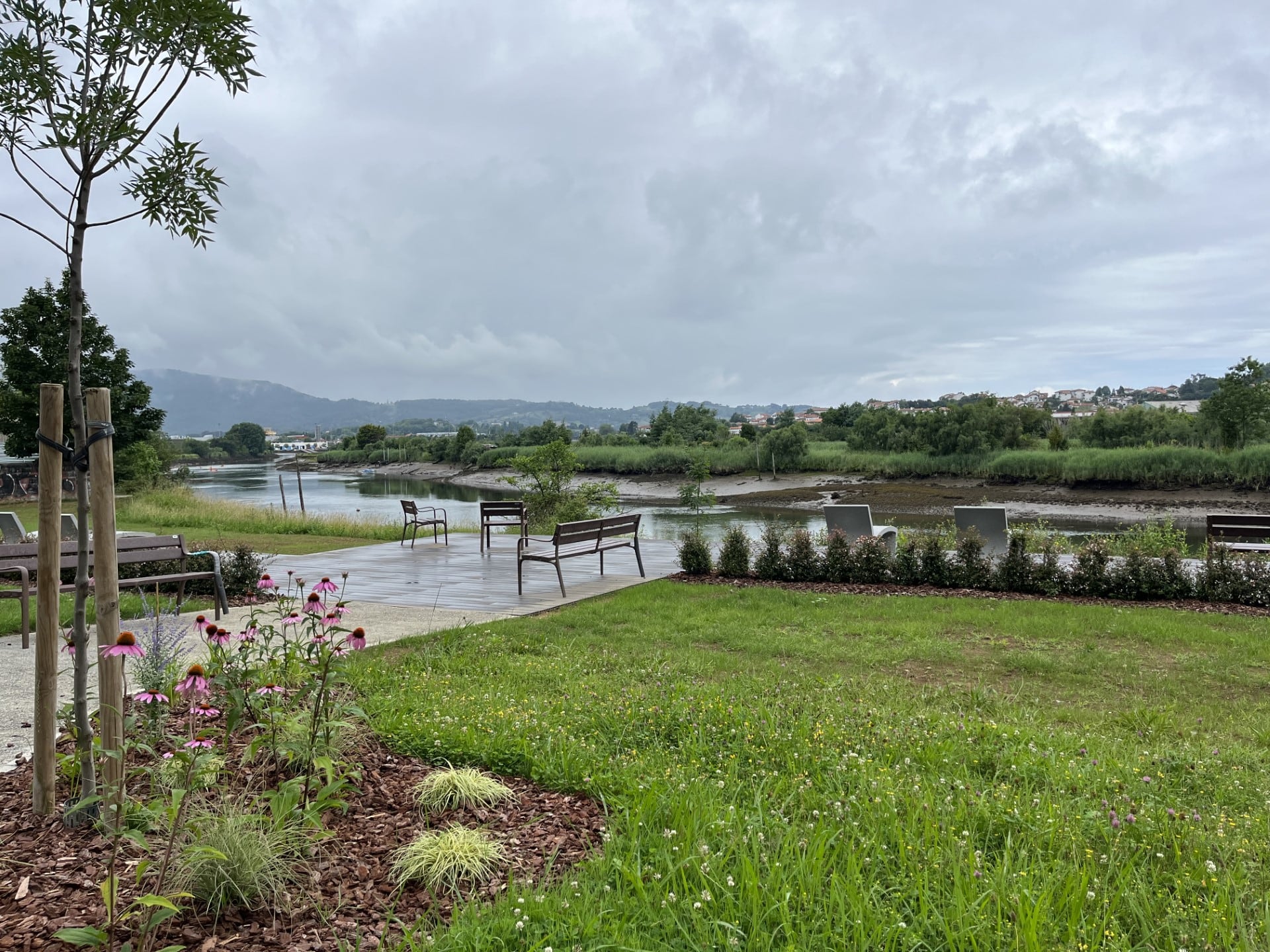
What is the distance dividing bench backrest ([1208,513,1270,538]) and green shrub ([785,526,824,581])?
4.45m

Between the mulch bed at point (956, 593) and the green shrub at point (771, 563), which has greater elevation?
the green shrub at point (771, 563)

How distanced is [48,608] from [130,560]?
5036mm

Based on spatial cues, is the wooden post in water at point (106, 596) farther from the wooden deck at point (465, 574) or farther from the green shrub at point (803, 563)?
the green shrub at point (803, 563)

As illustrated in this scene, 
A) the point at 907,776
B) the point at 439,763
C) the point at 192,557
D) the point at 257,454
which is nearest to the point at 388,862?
the point at 439,763

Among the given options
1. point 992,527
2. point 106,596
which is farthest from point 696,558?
point 106,596

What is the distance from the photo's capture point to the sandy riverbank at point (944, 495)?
33.8m

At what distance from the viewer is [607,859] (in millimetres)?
2545

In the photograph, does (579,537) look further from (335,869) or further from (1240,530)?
(1240,530)

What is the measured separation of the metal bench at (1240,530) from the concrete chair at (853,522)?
3.68 m

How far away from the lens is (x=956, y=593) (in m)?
9.10

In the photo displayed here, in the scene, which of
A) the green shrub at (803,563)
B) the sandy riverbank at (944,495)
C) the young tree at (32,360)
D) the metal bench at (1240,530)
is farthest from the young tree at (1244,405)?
the young tree at (32,360)

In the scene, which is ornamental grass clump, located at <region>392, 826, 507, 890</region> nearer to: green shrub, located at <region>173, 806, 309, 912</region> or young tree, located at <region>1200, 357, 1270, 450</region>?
green shrub, located at <region>173, 806, 309, 912</region>

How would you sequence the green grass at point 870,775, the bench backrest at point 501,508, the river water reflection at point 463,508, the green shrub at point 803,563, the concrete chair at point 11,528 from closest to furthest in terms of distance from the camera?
the green grass at point 870,775 → the concrete chair at point 11,528 → the green shrub at point 803,563 → the bench backrest at point 501,508 → the river water reflection at point 463,508

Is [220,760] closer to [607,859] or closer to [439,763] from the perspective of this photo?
[439,763]
